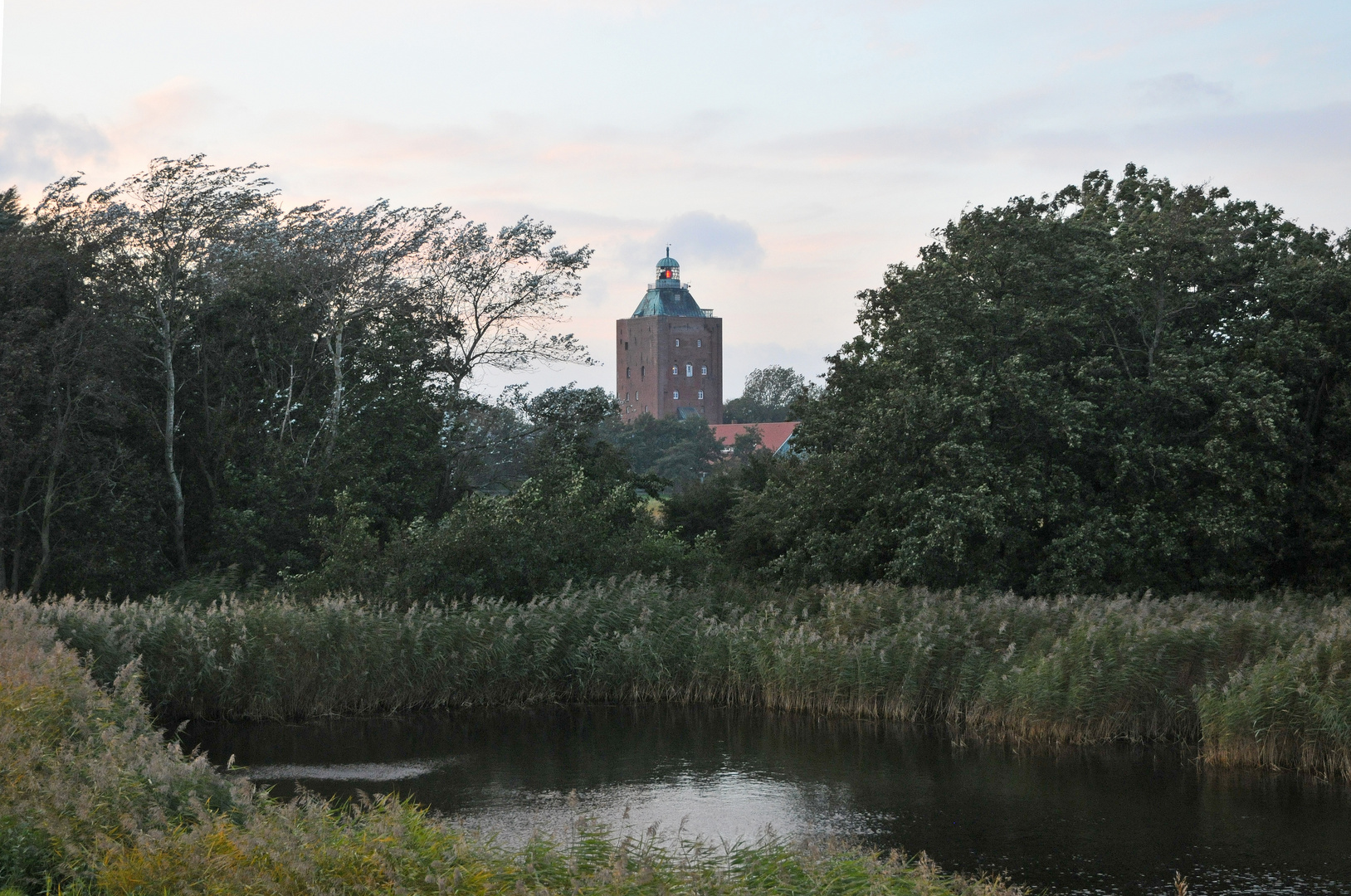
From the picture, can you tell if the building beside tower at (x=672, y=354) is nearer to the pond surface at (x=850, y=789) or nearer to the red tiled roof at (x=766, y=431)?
the red tiled roof at (x=766, y=431)

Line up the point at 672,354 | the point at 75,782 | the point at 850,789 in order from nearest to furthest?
the point at 75,782 < the point at 850,789 < the point at 672,354

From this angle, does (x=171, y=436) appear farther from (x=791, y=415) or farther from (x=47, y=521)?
(x=791, y=415)

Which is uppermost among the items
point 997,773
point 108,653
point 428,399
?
point 428,399

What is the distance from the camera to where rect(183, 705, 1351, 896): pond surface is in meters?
10.3

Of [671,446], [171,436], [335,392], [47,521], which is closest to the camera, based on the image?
[47,521]

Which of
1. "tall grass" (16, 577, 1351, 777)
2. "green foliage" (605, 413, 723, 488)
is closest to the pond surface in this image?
"tall grass" (16, 577, 1351, 777)

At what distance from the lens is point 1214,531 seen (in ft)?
69.6

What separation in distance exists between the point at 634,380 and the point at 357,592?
113m

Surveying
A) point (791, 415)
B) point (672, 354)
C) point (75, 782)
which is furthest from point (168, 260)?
point (672, 354)

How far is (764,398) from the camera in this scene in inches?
5536

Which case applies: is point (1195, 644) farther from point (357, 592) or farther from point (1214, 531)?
point (357, 592)

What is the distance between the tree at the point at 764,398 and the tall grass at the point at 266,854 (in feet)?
413

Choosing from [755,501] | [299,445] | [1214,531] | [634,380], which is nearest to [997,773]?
[1214,531]

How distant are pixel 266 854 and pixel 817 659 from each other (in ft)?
37.4
